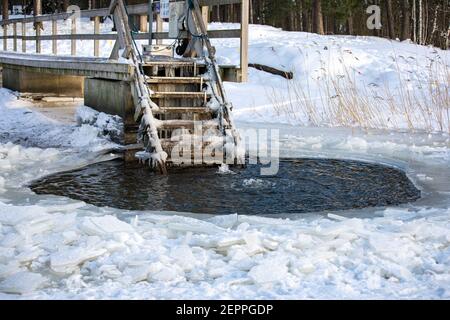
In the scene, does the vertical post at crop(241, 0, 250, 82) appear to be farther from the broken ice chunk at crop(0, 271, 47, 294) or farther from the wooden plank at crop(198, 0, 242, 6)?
the broken ice chunk at crop(0, 271, 47, 294)

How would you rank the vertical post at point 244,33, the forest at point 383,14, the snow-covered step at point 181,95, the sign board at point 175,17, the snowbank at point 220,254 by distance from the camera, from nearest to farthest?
the snowbank at point 220,254
the snow-covered step at point 181,95
the vertical post at point 244,33
the sign board at point 175,17
the forest at point 383,14

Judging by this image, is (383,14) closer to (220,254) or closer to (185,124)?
(185,124)

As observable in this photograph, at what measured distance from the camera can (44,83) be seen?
18031 millimetres

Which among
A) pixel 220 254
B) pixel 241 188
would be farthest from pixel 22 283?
pixel 241 188

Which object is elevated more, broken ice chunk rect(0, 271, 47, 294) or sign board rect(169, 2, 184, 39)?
sign board rect(169, 2, 184, 39)

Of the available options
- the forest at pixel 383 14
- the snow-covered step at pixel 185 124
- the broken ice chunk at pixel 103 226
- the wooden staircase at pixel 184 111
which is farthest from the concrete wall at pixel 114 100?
the forest at pixel 383 14

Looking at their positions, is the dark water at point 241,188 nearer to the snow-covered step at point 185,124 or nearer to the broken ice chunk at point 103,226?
the snow-covered step at point 185,124

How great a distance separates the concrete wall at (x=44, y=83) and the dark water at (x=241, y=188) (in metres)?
9.66

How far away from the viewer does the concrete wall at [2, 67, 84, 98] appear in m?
17.8

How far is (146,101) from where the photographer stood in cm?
912

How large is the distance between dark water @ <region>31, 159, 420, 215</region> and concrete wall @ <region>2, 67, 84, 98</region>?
380 inches

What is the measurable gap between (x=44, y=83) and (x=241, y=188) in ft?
39.4

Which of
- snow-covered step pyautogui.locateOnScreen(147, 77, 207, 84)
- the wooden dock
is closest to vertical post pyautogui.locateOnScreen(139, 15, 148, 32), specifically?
the wooden dock

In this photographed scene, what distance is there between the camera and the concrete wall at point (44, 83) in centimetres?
1780
